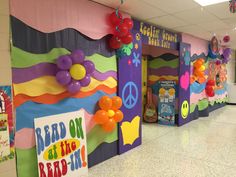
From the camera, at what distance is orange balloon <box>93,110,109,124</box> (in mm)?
2920

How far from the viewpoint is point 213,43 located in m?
5.64

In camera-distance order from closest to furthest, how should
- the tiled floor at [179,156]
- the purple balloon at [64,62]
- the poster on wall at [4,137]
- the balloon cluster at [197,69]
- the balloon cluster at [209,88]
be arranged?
the poster on wall at [4,137] → the purple balloon at [64,62] → the tiled floor at [179,156] → the balloon cluster at [197,69] → the balloon cluster at [209,88]

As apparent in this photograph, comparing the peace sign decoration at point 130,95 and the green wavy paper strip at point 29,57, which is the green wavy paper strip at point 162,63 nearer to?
the peace sign decoration at point 130,95

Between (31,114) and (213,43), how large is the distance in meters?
5.24

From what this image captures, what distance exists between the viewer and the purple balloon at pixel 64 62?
7.84 ft

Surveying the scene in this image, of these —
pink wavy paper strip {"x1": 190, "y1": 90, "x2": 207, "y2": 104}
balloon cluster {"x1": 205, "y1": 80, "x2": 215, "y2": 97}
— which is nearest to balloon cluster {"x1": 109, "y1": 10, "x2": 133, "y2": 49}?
pink wavy paper strip {"x1": 190, "y1": 90, "x2": 207, "y2": 104}

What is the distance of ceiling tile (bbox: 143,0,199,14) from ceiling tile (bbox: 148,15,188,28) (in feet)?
1.48

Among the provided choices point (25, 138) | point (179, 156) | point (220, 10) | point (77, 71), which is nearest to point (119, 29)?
point (77, 71)

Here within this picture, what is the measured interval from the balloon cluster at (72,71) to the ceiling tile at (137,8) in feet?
3.39

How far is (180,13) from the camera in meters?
3.58

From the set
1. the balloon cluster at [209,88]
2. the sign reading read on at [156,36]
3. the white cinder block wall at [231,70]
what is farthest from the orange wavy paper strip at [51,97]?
the white cinder block wall at [231,70]

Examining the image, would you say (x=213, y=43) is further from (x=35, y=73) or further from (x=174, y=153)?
(x=35, y=73)

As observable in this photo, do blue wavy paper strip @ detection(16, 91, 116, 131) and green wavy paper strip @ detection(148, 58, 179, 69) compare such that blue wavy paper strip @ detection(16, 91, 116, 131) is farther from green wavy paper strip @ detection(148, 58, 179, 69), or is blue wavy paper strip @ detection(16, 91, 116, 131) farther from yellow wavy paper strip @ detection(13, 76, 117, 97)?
green wavy paper strip @ detection(148, 58, 179, 69)

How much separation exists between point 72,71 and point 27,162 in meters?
1.18
